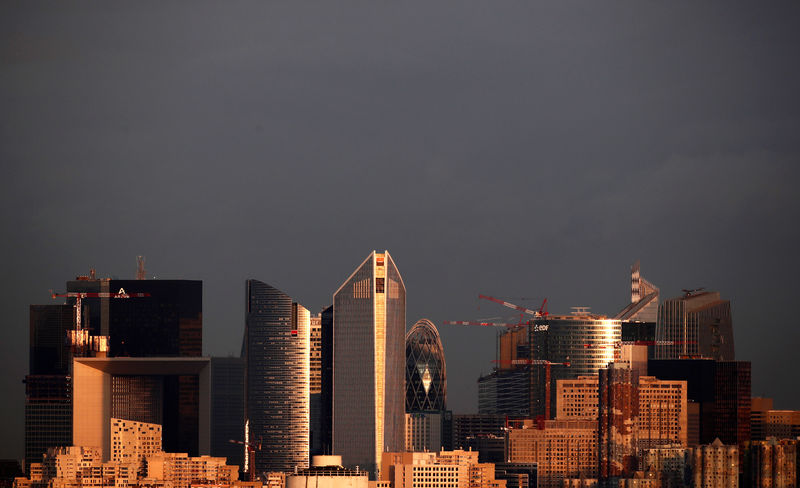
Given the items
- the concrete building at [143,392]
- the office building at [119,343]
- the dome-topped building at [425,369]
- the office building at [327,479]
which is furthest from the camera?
the dome-topped building at [425,369]

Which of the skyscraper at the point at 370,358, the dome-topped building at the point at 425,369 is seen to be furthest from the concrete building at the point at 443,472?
the dome-topped building at the point at 425,369

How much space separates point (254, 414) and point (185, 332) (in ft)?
18.4

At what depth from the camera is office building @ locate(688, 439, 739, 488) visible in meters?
77.8

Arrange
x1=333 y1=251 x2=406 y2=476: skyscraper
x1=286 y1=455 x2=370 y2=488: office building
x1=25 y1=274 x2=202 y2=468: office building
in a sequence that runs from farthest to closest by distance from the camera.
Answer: x1=333 y1=251 x2=406 y2=476: skyscraper
x1=25 y1=274 x2=202 y2=468: office building
x1=286 y1=455 x2=370 y2=488: office building

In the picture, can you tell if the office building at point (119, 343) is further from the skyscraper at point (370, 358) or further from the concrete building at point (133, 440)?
the skyscraper at point (370, 358)

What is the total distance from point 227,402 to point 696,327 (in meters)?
21.8

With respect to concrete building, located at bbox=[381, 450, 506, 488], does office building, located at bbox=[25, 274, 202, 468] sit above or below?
above

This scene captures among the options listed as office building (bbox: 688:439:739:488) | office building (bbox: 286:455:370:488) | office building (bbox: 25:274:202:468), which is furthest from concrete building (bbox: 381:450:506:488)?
→ office building (bbox: 25:274:202:468)

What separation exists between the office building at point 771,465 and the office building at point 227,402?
28.0 m

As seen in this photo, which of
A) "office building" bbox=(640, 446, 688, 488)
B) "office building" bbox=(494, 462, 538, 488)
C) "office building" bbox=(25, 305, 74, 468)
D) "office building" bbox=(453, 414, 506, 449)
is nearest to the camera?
"office building" bbox=(640, 446, 688, 488)

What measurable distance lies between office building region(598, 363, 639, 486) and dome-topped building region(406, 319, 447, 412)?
56.6 ft

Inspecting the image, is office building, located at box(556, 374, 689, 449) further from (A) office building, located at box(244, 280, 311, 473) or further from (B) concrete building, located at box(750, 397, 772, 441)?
(A) office building, located at box(244, 280, 311, 473)

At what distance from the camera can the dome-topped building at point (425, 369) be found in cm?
11338

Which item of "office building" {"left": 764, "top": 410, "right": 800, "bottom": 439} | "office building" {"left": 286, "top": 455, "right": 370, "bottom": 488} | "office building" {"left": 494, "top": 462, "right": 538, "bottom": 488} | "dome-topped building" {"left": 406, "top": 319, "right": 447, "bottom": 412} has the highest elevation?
"dome-topped building" {"left": 406, "top": 319, "right": 447, "bottom": 412}
